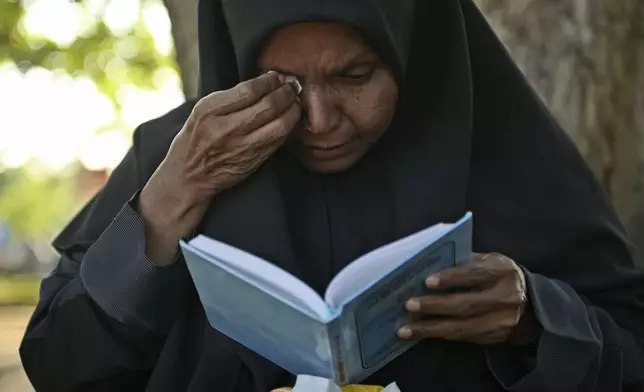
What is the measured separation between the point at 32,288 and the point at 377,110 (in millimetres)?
2789

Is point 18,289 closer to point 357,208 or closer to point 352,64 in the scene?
point 357,208

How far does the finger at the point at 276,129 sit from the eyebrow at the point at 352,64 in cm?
8

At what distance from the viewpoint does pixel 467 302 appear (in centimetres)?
110

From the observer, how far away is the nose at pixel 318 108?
1.20m

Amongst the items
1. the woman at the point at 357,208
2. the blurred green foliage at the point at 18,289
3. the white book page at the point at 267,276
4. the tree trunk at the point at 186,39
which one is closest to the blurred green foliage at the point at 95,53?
the blurred green foliage at the point at 18,289

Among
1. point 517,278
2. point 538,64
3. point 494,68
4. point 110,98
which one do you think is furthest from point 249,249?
point 110,98

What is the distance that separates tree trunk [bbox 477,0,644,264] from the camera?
1718mm

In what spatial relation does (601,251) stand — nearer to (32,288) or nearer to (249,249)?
(249,249)

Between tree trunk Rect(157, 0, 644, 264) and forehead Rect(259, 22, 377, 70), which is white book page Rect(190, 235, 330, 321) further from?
tree trunk Rect(157, 0, 644, 264)

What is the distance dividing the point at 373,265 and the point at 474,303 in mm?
181

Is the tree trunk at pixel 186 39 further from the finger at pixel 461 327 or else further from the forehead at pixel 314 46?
the finger at pixel 461 327

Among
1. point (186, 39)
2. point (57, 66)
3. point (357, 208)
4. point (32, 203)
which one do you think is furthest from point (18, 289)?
point (357, 208)

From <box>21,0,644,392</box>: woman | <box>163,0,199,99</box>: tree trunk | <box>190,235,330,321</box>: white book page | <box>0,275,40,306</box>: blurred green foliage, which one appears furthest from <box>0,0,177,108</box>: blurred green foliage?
<box>190,235,330,321</box>: white book page

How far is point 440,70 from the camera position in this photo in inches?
52.5
